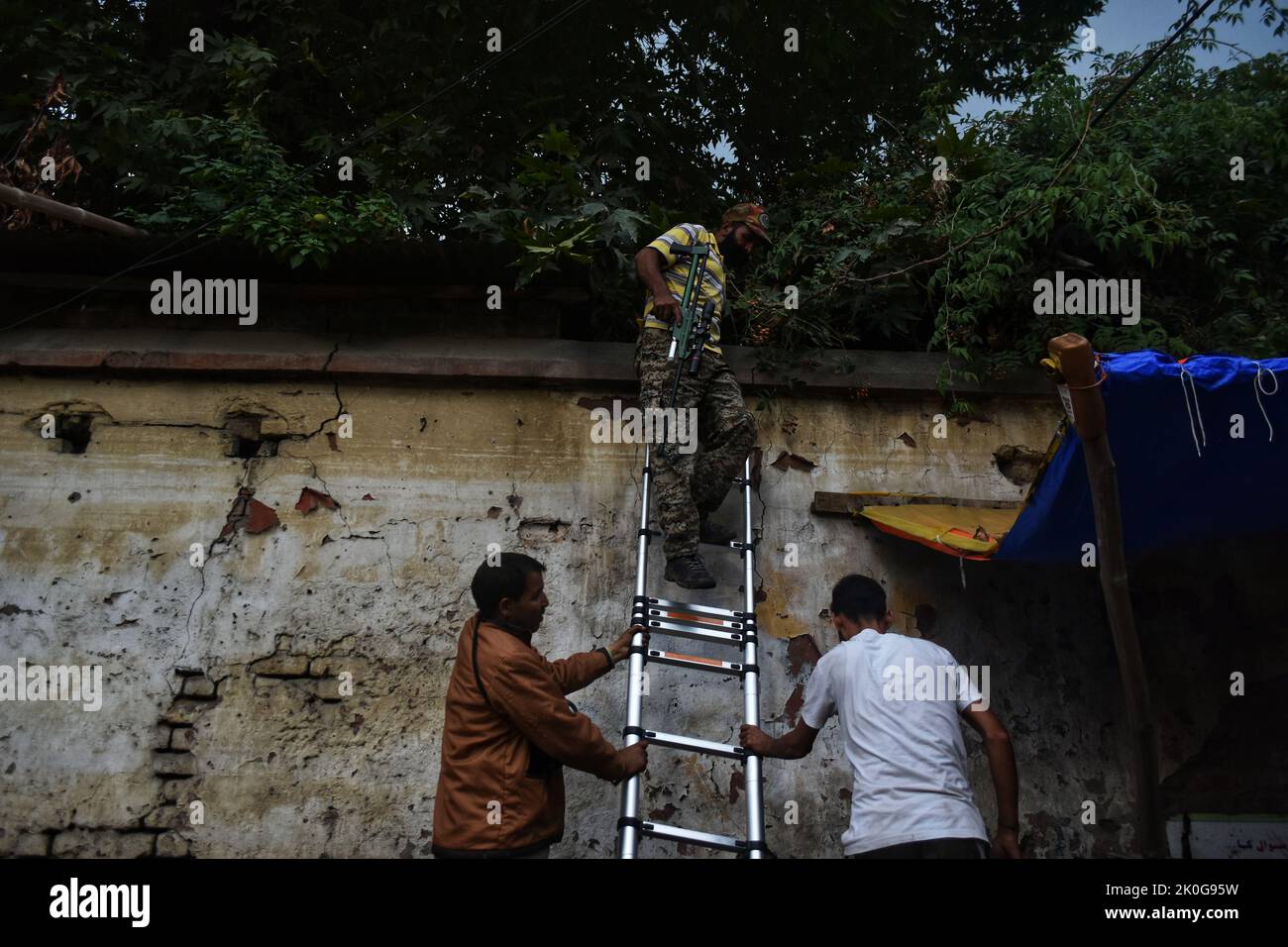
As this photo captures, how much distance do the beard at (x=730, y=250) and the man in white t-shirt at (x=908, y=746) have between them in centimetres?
213

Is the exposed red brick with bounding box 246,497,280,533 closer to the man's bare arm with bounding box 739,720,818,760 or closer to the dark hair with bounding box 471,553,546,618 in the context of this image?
the dark hair with bounding box 471,553,546,618

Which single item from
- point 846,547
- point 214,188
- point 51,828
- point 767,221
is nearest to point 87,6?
point 214,188

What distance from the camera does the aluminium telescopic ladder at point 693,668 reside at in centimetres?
316

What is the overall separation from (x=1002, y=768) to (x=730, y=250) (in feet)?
9.01

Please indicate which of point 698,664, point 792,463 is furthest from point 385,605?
point 792,463

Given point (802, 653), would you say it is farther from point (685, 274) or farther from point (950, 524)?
point (685, 274)

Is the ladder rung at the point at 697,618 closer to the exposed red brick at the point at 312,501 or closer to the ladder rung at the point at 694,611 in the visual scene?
the ladder rung at the point at 694,611

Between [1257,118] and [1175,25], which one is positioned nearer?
[1257,118]

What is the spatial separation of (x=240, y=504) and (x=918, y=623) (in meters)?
3.21

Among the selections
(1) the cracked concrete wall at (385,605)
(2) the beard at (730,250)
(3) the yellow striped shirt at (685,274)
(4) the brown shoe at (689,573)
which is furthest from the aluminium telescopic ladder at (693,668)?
(2) the beard at (730,250)

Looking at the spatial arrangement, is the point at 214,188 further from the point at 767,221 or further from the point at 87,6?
the point at 767,221
